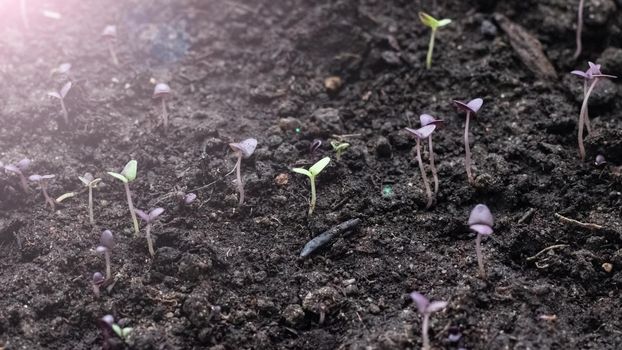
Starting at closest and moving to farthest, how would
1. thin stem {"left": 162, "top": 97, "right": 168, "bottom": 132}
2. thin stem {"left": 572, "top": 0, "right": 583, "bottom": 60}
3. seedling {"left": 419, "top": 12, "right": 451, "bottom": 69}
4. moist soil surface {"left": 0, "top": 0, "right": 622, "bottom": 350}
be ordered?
moist soil surface {"left": 0, "top": 0, "right": 622, "bottom": 350} → thin stem {"left": 162, "top": 97, "right": 168, "bottom": 132} → seedling {"left": 419, "top": 12, "right": 451, "bottom": 69} → thin stem {"left": 572, "top": 0, "right": 583, "bottom": 60}

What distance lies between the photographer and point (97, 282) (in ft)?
6.47

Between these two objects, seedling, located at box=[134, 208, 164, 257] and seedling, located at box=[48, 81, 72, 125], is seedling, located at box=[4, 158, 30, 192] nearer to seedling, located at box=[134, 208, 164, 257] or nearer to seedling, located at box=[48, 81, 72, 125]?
seedling, located at box=[48, 81, 72, 125]

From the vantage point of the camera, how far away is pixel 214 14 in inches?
121

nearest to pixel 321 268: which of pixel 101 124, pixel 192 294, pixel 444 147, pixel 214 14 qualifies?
pixel 192 294

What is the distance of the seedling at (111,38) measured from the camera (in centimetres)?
270

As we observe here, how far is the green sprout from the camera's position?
7.83ft

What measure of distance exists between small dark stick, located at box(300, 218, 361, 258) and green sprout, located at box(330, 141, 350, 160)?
0.32m

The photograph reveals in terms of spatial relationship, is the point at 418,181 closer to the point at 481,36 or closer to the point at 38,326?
the point at 481,36

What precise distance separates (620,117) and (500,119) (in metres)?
0.50

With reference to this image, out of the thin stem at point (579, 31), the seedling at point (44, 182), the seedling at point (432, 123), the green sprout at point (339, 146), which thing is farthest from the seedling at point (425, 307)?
the thin stem at point (579, 31)

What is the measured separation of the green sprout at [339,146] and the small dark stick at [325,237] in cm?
32

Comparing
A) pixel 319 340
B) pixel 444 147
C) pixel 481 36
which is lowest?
pixel 319 340

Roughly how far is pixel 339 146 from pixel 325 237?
0.40 m

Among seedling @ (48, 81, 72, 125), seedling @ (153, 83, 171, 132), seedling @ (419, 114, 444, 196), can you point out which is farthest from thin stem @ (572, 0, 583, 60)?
seedling @ (48, 81, 72, 125)
